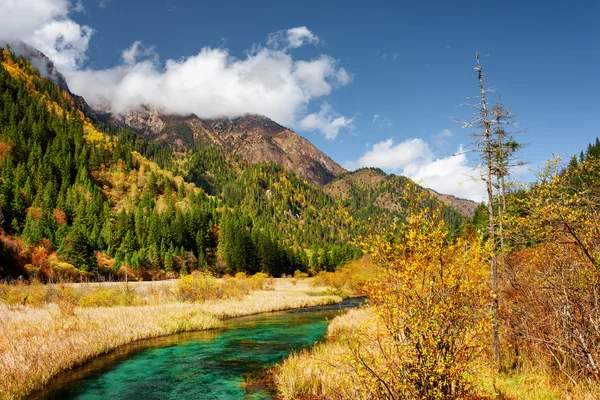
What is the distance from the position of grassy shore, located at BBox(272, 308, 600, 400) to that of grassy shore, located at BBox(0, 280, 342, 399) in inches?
418

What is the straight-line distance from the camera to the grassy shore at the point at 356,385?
335 inches

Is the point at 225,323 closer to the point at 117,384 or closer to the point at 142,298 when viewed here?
the point at 142,298

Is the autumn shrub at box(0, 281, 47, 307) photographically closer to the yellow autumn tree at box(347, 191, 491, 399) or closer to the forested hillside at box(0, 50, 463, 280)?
the forested hillside at box(0, 50, 463, 280)

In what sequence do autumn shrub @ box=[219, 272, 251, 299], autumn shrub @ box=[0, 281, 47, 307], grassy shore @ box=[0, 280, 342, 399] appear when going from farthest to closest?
autumn shrub @ box=[219, 272, 251, 299]
autumn shrub @ box=[0, 281, 47, 307]
grassy shore @ box=[0, 280, 342, 399]

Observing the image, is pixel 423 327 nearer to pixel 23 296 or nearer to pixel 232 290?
pixel 23 296

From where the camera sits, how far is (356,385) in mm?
8219

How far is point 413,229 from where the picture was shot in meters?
8.49

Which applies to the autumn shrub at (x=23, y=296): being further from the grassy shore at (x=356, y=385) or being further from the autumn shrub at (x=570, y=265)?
the autumn shrub at (x=570, y=265)

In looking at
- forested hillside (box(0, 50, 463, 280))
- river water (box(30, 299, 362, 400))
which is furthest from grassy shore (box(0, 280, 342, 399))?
forested hillside (box(0, 50, 463, 280))

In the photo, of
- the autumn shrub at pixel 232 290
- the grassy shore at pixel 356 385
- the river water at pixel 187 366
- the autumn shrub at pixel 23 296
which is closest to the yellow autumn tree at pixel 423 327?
the grassy shore at pixel 356 385

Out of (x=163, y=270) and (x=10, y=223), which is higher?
(x=10, y=223)

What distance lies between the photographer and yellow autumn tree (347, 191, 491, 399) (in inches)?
279

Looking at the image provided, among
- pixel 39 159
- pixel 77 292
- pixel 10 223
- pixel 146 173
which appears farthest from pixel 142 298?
pixel 146 173

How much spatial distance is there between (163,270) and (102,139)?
82573 mm
